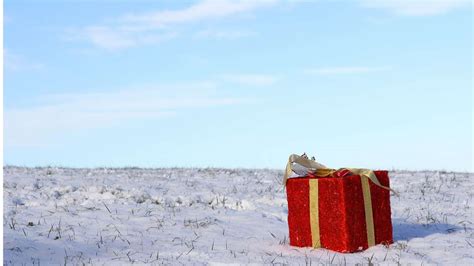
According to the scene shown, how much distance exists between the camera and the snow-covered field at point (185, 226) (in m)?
5.20

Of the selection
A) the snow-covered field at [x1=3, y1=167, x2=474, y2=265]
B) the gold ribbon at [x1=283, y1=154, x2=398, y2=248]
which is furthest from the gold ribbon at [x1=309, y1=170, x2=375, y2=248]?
the snow-covered field at [x1=3, y1=167, x2=474, y2=265]

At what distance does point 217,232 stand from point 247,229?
39cm

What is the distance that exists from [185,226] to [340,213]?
1748 millimetres

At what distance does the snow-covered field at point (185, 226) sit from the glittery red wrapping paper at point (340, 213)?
0.40 feet

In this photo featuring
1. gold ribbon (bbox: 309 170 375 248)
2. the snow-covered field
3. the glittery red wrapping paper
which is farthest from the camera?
gold ribbon (bbox: 309 170 375 248)

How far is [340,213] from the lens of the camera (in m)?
5.38

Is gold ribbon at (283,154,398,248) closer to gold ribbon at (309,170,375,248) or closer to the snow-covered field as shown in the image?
gold ribbon at (309,170,375,248)

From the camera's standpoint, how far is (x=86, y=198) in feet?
28.5

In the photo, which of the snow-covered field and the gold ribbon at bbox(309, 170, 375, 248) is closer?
the snow-covered field

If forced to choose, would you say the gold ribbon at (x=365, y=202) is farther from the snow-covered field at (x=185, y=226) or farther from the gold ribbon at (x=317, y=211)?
the snow-covered field at (x=185, y=226)

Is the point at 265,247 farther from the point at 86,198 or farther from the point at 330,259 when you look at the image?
the point at 86,198

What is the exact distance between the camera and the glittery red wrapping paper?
5379 mm

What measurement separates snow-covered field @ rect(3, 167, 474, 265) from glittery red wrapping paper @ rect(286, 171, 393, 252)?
0.40 ft

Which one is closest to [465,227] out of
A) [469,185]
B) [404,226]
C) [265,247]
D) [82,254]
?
[404,226]
